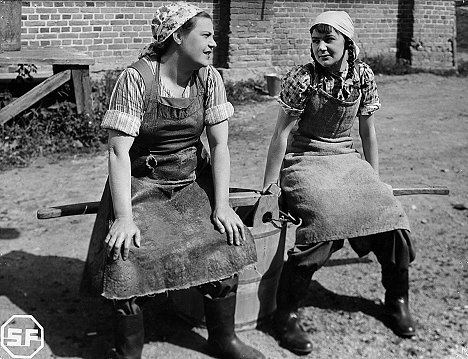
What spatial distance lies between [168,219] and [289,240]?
1.73 m

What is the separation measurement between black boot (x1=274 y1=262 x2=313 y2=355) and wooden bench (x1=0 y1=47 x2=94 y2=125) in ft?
13.6

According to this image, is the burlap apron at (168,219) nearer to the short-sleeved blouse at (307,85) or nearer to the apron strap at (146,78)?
the apron strap at (146,78)

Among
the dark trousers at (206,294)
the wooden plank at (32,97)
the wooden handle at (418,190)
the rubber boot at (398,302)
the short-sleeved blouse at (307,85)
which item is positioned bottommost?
the rubber boot at (398,302)

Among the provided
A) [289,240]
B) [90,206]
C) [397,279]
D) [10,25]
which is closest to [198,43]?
[90,206]

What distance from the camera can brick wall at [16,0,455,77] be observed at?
8719 mm

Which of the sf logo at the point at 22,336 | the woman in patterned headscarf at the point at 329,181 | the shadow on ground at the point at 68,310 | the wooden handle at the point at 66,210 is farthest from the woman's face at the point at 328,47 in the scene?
the sf logo at the point at 22,336

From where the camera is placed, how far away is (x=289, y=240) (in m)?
5.12

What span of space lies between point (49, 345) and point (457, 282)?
2474mm

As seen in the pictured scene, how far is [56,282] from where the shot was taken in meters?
4.46

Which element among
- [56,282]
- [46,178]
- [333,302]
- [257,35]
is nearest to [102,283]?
[56,282]

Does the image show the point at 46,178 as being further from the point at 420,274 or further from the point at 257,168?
the point at 420,274

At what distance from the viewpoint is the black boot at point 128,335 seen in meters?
3.38

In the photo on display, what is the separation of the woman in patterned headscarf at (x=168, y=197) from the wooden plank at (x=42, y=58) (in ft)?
12.6

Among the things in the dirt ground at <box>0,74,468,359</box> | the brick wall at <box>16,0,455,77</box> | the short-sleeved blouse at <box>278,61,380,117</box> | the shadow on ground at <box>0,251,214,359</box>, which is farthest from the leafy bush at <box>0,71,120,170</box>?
the short-sleeved blouse at <box>278,61,380,117</box>
